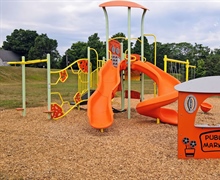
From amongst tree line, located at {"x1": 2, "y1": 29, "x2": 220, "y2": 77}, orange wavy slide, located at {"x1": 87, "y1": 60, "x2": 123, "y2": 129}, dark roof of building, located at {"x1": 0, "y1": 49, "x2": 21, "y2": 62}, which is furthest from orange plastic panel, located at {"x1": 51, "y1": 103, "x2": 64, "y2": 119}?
dark roof of building, located at {"x1": 0, "y1": 49, "x2": 21, "y2": 62}

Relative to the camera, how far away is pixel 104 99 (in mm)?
7168

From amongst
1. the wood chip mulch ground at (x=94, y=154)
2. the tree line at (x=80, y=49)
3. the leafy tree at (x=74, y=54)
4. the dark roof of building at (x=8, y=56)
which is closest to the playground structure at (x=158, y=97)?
the wood chip mulch ground at (x=94, y=154)

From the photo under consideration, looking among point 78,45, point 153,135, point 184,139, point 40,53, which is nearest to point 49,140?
point 153,135

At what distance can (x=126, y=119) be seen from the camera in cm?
808

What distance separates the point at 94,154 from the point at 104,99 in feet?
8.83

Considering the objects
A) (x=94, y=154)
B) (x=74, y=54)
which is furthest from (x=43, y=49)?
(x=94, y=154)

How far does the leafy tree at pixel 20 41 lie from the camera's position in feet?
206

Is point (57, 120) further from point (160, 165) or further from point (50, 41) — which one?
point (50, 41)

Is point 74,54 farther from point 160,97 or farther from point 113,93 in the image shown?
point 160,97

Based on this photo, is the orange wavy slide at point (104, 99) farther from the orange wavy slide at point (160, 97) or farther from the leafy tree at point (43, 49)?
the leafy tree at point (43, 49)

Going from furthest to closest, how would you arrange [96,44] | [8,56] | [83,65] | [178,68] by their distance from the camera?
[8,56] < [96,44] < [178,68] < [83,65]

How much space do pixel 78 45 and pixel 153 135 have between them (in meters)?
50.2

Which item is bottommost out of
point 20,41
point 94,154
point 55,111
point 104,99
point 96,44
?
point 94,154

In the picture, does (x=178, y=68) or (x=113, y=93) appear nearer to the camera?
(x=113, y=93)
